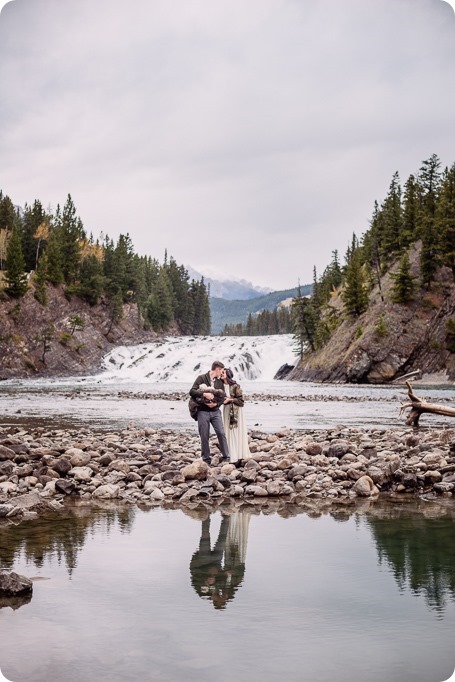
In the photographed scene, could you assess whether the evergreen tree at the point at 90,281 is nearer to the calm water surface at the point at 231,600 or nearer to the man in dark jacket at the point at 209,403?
the man in dark jacket at the point at 209,403

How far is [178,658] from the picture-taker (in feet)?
14.1

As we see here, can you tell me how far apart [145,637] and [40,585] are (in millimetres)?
1604

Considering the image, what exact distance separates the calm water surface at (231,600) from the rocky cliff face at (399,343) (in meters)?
58.2

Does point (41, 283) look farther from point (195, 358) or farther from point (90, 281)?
point (195, 358)

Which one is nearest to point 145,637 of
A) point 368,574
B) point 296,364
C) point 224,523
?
point 368,574

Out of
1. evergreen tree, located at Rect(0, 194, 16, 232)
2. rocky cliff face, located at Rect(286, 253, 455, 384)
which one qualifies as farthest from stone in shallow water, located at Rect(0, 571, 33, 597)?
evergreen tree, located at Rect(0, 194, 16, 232)

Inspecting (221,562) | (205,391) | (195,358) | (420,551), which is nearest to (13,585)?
(221,562)

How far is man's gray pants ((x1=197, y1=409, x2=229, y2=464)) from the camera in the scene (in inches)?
512

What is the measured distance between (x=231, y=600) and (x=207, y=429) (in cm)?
744

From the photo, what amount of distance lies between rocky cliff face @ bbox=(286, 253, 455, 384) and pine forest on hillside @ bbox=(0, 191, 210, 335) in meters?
46.3

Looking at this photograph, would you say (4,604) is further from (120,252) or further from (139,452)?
(120,252)

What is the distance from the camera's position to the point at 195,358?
8950 centimetres

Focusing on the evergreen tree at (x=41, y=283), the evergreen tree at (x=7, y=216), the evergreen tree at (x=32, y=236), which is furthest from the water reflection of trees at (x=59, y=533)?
the evergreen tree at (x=7, y=216)

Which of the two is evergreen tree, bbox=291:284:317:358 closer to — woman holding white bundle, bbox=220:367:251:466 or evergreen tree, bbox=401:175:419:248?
evergreen tree, bbox=401:175:419:248
